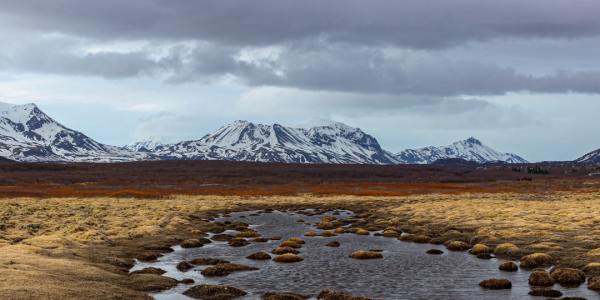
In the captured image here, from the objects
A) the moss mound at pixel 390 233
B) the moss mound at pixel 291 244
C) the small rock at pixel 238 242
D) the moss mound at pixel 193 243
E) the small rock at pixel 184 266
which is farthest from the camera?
the moss mound at pixel 390 233

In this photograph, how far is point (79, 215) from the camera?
7031 centimetres

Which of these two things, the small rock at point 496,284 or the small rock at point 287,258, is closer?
the small rock at point 496,284

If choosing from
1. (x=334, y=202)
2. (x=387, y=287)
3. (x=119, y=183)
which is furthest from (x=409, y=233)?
(x=119, y=183)

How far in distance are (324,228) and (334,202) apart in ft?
156

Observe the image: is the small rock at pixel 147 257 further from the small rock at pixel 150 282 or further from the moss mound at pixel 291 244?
the moss mound at pixel 291 244

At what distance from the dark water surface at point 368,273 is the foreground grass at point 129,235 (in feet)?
12.2

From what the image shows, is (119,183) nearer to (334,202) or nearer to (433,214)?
(334,202)

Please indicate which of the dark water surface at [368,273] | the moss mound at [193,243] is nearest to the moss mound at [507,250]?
the dark water surface at [368,273]

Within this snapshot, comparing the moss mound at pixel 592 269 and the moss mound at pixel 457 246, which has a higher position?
the moss mound at pixel 592 269

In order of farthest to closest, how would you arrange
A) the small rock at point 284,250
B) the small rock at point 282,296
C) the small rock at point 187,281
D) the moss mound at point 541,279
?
the small rock at point 284,250, the small rock at point 187,281, the moss mound at point 541,279, the small rock at point 282,296

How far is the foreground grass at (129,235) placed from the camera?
29.3 meters

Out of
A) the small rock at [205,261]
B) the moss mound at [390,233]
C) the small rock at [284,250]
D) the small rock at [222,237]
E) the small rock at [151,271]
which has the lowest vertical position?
the small rock at [222,237]

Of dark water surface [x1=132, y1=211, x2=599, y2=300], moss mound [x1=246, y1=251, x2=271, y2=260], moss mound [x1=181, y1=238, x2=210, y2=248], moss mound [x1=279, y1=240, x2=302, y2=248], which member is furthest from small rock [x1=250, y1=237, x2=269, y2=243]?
moss mound [x1=246, y1=251, x2=271, y2=260]

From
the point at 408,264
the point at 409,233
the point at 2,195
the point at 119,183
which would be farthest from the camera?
the point at 119,183
